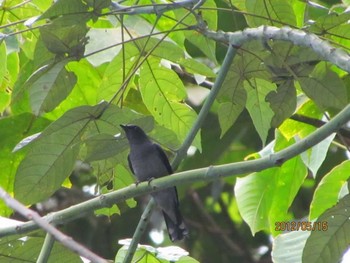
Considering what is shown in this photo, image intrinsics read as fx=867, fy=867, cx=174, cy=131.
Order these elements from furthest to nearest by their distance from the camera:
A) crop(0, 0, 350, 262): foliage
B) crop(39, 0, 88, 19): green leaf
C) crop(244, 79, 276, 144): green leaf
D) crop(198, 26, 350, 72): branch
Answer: crop(244, 79, 276, 144): green leaf → crop(0, 0, 350, 262): foliage → crop(39, 0, 88, 19): green leaf → crop(198, 26, 350, 72): branch

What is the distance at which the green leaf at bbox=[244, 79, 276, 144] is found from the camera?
3330mm

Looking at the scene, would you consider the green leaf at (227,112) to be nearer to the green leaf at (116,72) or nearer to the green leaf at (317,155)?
the green leaf at (116,72)

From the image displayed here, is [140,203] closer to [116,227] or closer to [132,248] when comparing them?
[116,227]

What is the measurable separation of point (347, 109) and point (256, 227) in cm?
179

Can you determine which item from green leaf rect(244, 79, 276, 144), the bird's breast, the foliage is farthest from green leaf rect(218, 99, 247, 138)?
the bird's breast

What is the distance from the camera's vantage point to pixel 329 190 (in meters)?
3.43

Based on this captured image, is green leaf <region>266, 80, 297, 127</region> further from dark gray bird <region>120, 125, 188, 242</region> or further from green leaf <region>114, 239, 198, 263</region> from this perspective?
dark gray bird <region>120, 125, 188, 242</region>

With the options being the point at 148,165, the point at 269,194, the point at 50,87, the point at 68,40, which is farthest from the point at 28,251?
the point at 269,194

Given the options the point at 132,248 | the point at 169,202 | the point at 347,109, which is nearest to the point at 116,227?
the point at 169,202

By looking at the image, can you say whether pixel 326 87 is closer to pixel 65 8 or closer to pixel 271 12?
pixel 271 12

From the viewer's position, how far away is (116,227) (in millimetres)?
7109

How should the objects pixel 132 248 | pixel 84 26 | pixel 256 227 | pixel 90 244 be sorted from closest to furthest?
pixel 132 248, pixel 84 26, pixel 256 227, pixel 90 244

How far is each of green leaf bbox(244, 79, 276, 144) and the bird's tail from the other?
0.79 metres

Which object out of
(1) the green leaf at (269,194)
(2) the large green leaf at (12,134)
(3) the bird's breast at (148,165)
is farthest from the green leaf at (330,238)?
(2) the large green leaf at (12,134)
